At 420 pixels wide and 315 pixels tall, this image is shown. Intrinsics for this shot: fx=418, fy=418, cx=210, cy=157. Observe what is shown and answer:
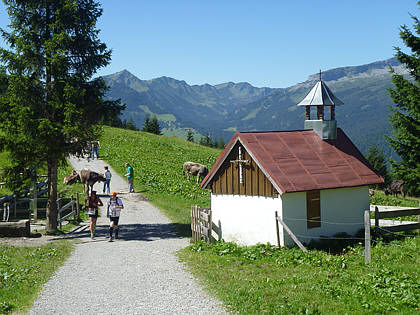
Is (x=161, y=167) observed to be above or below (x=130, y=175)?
above

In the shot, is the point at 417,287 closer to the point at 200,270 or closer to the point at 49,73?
the point at 200,270

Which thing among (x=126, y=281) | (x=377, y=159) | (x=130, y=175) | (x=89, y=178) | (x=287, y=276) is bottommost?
(x=126, y=281)

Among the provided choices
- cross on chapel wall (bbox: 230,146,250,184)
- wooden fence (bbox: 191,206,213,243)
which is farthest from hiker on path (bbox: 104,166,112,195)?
cross on chapel wall (bbox: 230,146,250,184)

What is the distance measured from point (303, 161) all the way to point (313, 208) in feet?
7.70

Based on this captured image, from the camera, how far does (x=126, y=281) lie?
43.4 ft

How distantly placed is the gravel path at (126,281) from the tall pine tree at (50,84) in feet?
15.9

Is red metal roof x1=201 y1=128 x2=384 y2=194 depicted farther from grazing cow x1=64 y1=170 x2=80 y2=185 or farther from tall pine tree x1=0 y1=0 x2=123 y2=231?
grazing cow x1=64 y1=170 x2=80 y2=185

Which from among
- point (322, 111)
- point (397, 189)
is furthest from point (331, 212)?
point (397, 189)

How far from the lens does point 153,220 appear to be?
25.6 m

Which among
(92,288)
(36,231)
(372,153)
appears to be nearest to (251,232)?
(92,288)

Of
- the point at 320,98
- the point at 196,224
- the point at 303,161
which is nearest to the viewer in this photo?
the point at 196,224

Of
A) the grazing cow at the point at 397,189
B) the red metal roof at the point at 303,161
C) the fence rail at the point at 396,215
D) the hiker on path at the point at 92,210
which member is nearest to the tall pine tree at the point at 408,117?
the red metal roof at the point at 303,161

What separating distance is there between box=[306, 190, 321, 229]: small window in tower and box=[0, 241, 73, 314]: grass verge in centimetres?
1016

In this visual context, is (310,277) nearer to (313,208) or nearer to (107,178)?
(313,208)
